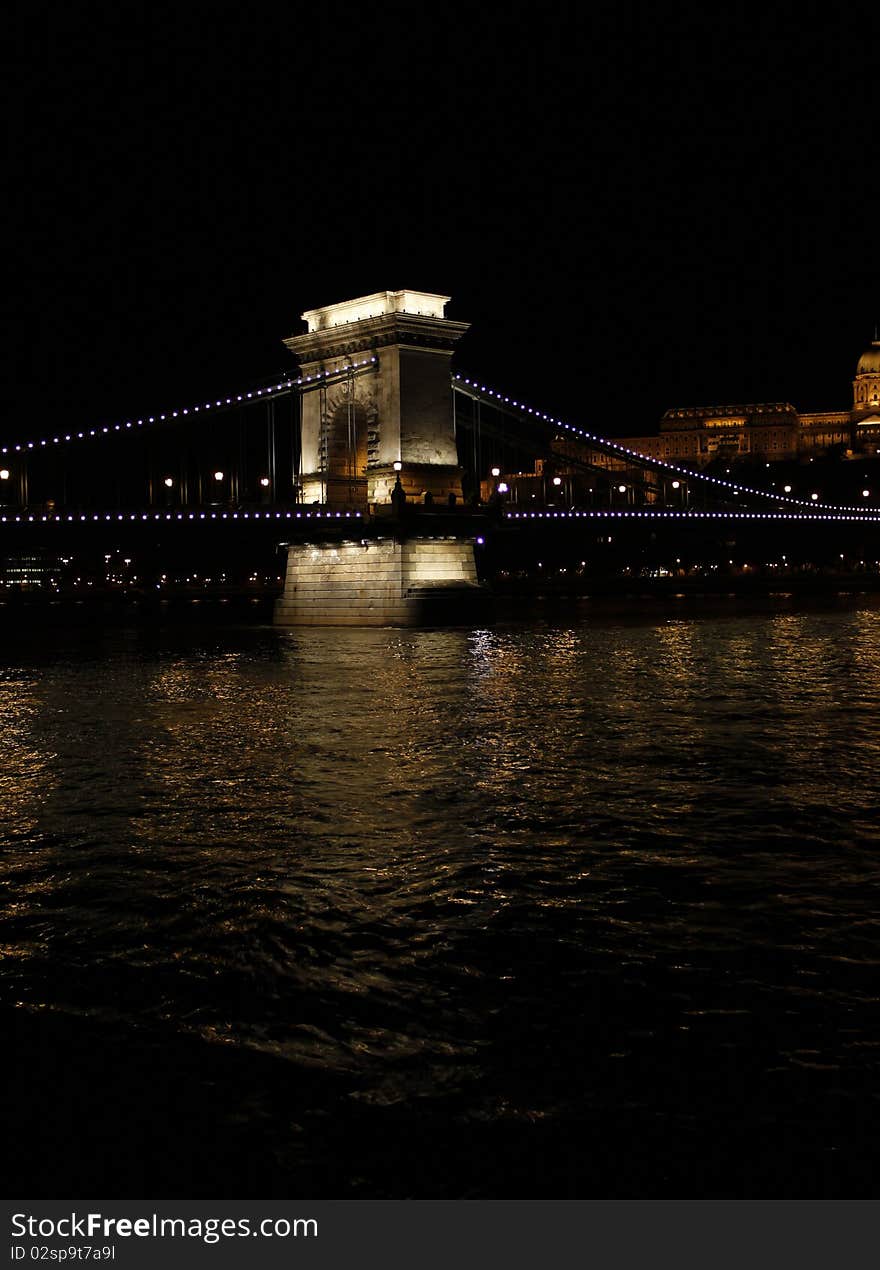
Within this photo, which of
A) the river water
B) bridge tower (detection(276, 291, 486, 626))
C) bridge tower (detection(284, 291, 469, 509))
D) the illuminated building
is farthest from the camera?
the illuminated building

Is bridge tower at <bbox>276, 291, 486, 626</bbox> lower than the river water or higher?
higher

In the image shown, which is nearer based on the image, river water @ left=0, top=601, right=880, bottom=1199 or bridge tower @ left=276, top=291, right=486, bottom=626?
river water @ left=0, top=601, right=880, bottom=1199

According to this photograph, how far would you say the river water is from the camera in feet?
12.5

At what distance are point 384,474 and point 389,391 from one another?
139 inches

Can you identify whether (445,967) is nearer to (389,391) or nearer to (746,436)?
(389,391)

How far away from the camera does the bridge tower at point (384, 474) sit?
4841cm

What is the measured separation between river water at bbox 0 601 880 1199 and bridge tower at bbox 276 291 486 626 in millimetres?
35187

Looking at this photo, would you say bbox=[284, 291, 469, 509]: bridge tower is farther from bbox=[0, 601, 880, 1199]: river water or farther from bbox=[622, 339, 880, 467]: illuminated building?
bbox=[622, 339, 880, 467]: illuminated building

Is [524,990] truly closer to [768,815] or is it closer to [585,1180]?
[585,1180]

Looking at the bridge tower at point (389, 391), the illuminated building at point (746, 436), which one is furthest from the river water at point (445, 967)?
the illuminated building at point (746, 436)

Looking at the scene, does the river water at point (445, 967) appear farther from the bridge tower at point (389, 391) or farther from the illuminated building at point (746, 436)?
the illuminated building at point (746, 436)

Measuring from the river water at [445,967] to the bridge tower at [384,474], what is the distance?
35187mm

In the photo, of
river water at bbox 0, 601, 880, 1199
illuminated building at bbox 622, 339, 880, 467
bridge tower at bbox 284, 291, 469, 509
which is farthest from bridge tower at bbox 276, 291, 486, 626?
illuminated building at bbox 622, 339, 880, 467

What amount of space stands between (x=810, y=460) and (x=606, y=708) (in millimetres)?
171752
